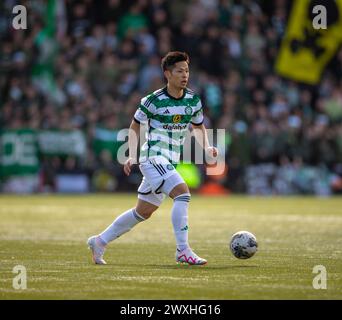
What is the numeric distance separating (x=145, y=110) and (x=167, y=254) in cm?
198

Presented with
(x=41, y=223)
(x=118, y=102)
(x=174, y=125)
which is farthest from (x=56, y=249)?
(x=118, y=102)

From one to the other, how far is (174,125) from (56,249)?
8.40 feet

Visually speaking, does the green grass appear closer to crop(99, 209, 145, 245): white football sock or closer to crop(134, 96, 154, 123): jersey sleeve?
crop(99, 209, 145, 245): white football sock

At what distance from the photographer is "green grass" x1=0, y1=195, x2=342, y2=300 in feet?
27.0

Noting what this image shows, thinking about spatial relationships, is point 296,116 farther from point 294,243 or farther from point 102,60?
point 294,243

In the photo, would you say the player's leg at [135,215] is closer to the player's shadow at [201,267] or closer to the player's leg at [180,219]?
the player's leg at [180,219]

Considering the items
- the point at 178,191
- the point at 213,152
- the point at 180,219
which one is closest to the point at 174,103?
the point at 213,152

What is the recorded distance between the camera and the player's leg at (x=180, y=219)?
10328 millimetres

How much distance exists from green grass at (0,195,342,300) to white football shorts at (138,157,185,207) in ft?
2.51

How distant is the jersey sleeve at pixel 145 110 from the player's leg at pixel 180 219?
2.56 feet

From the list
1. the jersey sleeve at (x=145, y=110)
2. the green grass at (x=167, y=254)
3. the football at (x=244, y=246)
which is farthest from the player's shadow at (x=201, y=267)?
the jersey sleeve at (x=145, y=110)

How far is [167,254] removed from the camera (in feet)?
38.2

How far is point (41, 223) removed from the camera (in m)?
16.6

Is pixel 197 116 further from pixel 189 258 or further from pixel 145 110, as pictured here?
pixel 189 258
